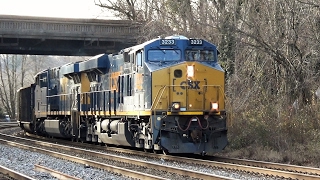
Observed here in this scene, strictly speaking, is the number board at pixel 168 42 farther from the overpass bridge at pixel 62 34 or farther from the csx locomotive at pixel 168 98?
the overpass bridge at pixel 62 34

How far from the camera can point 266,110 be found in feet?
60.5

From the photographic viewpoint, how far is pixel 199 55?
15.7 m

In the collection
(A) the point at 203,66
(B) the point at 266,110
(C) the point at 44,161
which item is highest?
(A) the point at 203,66

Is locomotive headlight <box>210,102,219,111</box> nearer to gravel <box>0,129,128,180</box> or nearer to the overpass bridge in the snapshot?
gravel <box>0,129,128,180</box>

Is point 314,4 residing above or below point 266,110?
above

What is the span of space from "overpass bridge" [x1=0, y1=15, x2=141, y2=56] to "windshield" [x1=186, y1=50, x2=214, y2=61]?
14.7 meters

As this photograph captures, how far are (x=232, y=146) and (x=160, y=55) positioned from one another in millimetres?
4259

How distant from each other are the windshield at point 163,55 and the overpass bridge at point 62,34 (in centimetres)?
1478

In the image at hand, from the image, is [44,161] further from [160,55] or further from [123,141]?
[160,55]

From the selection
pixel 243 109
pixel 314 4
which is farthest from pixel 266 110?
pixel 314 4

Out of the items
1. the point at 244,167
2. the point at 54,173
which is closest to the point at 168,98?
the point at 244,167

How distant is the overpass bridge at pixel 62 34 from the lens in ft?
103

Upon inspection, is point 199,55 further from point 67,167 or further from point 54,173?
point 54,173

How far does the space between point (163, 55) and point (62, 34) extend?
17.6 metres
